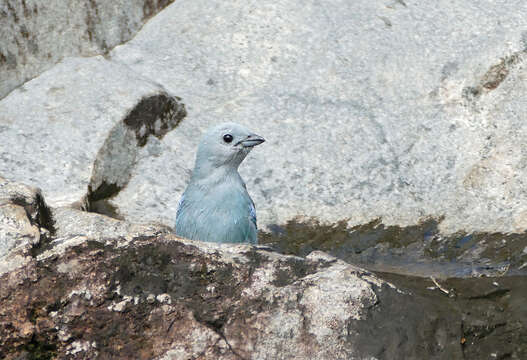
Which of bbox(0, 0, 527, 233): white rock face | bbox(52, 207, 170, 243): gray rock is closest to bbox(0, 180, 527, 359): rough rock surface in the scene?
bbox(52, 207, 170, 243): gray rock

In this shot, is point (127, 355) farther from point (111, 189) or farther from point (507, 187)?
point (507, 187)

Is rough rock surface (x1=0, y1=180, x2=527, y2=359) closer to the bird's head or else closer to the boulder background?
the boulder background

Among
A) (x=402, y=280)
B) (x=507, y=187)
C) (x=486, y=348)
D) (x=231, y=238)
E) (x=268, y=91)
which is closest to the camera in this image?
(x=486, y=348)

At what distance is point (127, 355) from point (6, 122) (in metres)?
5.03

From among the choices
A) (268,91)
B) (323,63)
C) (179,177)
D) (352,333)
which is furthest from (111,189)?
(352,333)

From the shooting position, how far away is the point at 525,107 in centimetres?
768

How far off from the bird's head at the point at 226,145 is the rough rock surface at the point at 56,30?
143 inches

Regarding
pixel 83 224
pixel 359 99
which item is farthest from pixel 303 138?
pixel 83 224

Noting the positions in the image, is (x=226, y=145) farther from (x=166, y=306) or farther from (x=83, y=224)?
(x=166, y=306)

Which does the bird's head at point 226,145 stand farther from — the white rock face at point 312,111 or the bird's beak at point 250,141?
the white rock face at point 312,111

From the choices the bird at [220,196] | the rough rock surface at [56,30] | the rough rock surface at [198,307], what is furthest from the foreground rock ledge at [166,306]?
the rough rock surface at [56,30]

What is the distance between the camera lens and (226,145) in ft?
18.4

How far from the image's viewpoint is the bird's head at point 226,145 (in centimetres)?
561

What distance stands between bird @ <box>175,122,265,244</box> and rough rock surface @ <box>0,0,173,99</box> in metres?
3.64
